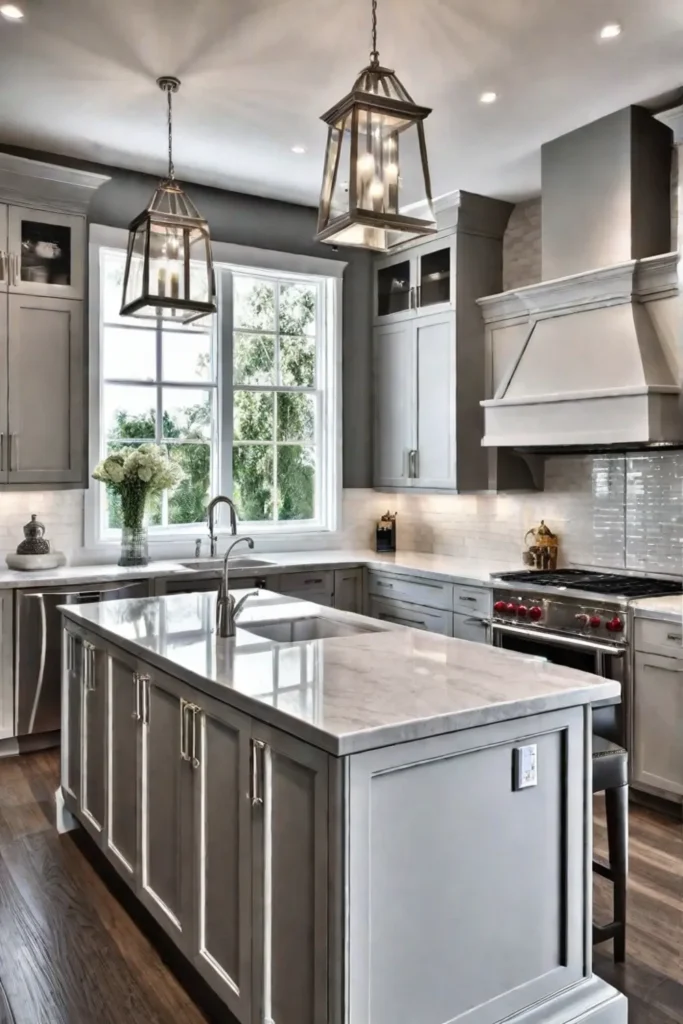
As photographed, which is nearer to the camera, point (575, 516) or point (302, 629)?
point (302, 629)

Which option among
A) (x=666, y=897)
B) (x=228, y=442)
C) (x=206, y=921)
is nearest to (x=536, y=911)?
(x=206, y=921)

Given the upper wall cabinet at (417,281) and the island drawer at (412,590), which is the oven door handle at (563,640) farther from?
the upper wall cabinet at (417,281)

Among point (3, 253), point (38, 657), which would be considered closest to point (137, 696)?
point (38, 657)

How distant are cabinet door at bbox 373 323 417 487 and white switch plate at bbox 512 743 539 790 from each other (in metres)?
3.83

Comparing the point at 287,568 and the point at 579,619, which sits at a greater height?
the point at 287,568

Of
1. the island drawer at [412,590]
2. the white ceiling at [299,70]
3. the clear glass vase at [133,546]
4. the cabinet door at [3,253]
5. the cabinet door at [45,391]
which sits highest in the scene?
the white ceiling at [299,70]

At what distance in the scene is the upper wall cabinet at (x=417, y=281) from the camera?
543 cm

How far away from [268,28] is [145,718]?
2.74 meters

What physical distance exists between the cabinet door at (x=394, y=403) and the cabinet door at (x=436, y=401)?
0.09 m

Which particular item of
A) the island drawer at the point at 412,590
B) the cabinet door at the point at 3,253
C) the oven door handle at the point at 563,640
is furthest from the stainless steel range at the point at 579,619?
the cabinet door at the point at 3,253

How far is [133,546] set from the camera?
16.3 ft

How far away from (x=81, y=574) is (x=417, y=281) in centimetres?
293

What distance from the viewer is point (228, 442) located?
5.66 metres

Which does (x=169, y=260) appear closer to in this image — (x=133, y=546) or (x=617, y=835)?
(x=133, y=546)
